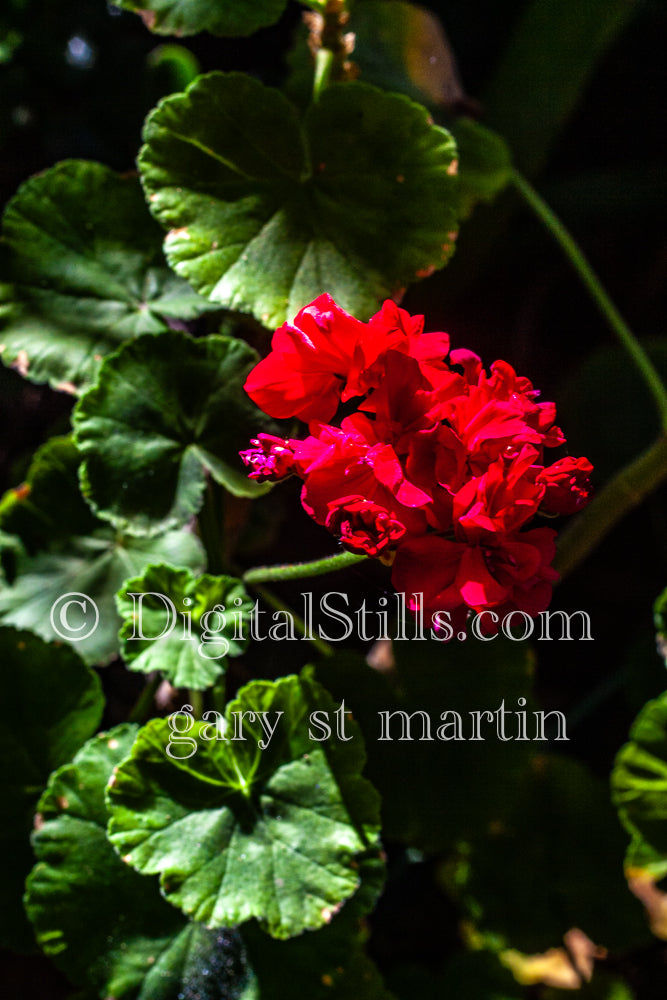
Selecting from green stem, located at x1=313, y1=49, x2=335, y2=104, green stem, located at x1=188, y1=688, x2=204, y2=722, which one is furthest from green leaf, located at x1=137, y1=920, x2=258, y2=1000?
green stem, located at x1=313, y1=49, x2=335, y2=104

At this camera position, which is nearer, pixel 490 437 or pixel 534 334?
pixel 490 437

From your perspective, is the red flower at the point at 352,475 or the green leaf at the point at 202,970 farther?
the green leaf at the point at 202,970

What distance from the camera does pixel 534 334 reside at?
1.44m

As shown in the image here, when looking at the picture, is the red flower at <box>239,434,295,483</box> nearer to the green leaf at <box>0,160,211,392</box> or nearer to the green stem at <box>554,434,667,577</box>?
the green leaf at <box>0,160,211,392</box>

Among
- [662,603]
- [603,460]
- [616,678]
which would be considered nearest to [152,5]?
[662,603]

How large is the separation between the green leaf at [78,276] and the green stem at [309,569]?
286 mm

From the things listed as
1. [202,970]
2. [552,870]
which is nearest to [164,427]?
[202,970]

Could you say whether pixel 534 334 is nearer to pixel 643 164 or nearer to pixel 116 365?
pixel 643 164

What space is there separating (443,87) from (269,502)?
619 millimetres

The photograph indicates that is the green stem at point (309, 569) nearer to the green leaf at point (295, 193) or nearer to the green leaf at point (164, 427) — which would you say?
Result: the green leaf at point (164, 427)

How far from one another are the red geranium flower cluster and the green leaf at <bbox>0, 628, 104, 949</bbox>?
0.42 m

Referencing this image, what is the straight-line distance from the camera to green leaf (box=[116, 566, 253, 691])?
0.71m

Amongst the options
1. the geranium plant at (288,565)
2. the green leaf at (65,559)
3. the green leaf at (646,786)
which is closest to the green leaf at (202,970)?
the geranium plant at (288,565)

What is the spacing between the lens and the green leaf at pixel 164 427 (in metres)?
0.76
